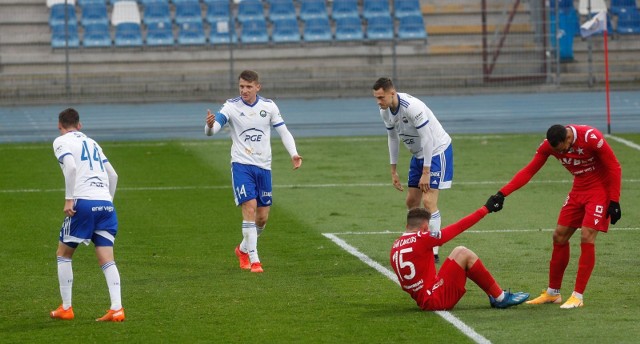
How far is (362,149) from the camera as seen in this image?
79.1 feet

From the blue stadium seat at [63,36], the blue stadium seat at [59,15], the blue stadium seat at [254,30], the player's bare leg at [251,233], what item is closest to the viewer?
the player's bare leg at [251,233]

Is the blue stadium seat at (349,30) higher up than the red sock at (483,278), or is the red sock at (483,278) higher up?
the blue stadium seat at (349,30)

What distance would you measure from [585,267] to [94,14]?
2616 centimetres

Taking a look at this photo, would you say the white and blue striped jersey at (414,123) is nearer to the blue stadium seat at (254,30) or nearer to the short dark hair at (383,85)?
the short dark hair at (383,85)

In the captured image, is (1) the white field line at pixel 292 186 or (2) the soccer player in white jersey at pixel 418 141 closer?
(2) the soccer player in white jersey at pixel 418 141

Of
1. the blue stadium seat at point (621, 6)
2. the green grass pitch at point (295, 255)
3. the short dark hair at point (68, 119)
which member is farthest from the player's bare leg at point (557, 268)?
the blue stadium seat at point (621, 6)

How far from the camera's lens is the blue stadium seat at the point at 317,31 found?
34.6m

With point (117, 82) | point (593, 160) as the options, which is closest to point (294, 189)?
point (593, 160)

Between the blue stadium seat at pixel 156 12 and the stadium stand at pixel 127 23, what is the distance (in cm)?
26

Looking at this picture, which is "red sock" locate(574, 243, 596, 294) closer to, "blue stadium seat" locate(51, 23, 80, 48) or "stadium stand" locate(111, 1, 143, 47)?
"blue stadium seat" locate(51, 23, 80, 48)

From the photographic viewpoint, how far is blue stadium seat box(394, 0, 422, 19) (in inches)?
1378

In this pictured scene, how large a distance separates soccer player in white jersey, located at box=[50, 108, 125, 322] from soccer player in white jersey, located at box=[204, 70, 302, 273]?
2.78 meters

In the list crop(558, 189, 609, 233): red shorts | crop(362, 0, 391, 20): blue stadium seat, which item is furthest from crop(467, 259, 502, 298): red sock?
crop(362, 0, 391, 20): blue stadium seat

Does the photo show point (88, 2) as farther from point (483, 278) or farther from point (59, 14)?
point (483, 278)
